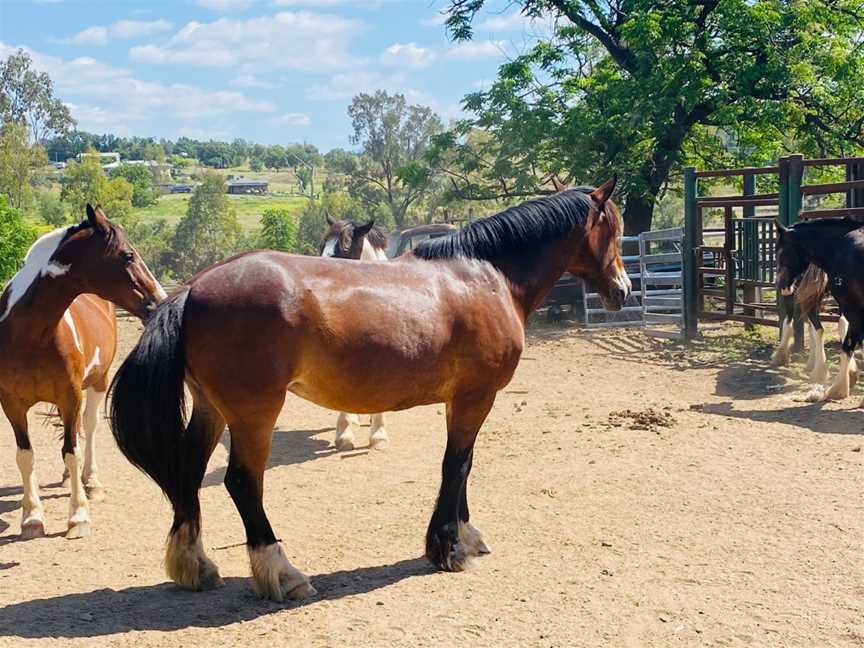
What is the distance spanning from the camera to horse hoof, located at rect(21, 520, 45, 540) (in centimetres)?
539

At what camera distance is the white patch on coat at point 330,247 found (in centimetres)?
756

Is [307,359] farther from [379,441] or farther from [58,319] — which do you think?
[379,441]

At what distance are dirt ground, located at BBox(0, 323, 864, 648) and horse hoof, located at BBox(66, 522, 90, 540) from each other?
0.21ft

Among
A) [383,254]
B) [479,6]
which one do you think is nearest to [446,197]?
[479,6]

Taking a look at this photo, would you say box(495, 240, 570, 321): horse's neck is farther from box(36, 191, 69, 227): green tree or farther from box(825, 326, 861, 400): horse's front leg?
box(36, 191, 69, 227): green tree

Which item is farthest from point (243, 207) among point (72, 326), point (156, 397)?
point (156, 397)

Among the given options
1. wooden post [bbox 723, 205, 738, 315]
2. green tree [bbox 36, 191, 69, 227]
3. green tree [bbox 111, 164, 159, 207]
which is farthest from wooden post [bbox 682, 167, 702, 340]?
green tree [bbox 111, 164, 159, 207]

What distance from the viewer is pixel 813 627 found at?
375cm

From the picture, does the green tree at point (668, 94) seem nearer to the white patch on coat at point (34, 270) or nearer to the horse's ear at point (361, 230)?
the horse's ear at point (361, 230)

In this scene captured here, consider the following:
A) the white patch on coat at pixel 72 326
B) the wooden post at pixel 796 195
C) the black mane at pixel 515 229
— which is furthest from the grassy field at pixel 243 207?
the black mane at pixel 515 229

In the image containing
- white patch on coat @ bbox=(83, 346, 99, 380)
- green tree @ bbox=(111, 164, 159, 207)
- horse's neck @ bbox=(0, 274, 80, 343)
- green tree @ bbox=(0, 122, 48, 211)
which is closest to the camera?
horse's neck @ bbox=(0, 274, 80, 343)

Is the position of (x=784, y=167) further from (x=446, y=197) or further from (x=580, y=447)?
(x=446, y=197)

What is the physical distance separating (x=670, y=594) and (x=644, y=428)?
11.8 ft

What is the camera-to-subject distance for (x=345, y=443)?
7.64 m
